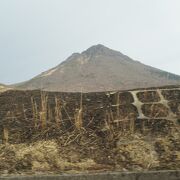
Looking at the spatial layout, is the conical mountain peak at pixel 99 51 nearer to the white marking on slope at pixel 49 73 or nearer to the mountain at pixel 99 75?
the mountain at pixel 99 75

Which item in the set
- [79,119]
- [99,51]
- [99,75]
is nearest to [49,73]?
[99,75]

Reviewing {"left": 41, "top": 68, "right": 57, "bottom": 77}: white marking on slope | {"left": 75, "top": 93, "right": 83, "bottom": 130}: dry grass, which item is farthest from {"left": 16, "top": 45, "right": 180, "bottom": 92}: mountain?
{"left": 75, "top": 93, "right": 83, "bottom": 130}: dry grass

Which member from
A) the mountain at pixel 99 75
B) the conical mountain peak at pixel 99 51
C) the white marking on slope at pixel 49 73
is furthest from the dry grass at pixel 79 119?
the conical mountain peak at pixel 99 51

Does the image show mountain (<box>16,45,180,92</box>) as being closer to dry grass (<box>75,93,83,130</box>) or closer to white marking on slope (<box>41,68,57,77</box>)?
white marking on slope (<box>41,68,57,77</box>)

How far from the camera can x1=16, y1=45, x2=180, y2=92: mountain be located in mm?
19188

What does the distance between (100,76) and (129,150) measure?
52.3ft

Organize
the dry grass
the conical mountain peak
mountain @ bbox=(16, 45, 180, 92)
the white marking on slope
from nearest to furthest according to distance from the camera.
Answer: the dry grass < mountain @ bbox=(16, 45, 180, 92) < the white marking on slope < the conical mountain peak

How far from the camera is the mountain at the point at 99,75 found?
63.0ft

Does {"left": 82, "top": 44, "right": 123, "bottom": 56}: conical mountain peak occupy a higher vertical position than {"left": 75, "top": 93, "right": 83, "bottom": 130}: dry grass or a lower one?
higher

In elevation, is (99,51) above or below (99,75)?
above

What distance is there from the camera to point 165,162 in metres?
5.58

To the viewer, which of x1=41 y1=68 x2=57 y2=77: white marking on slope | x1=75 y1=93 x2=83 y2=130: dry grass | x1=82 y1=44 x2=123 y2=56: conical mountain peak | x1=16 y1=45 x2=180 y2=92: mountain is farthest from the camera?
x1=82 y1=44 x2=123 y2=56: conical mountain peak

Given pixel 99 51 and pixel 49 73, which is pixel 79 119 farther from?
pixel 99 51

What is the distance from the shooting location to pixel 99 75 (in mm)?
22047
